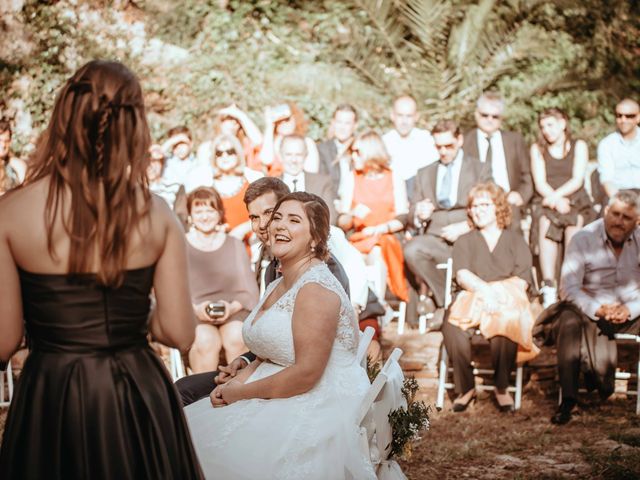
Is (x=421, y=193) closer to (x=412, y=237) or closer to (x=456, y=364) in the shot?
(x=412, y=237)

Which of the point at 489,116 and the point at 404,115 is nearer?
the point at 489,116

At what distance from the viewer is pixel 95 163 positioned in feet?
7.93

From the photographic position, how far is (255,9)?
15.5 meters

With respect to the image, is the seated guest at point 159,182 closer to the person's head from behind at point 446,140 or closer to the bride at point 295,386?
the person's head from behind at point 446,140

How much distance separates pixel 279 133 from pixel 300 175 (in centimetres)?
133

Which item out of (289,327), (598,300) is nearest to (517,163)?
(598,300)

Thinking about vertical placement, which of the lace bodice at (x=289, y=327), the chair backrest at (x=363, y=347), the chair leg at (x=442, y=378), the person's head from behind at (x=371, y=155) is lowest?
the chair leg at (x=442, y=378)

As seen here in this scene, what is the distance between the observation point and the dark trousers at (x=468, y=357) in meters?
7.23

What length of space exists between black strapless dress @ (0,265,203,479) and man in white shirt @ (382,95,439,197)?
7.09 metres

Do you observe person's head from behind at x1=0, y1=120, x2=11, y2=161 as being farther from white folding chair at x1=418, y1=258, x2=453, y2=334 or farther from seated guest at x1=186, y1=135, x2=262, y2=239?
white folding chair at x1=418, y1=258, x2=453, y2=334

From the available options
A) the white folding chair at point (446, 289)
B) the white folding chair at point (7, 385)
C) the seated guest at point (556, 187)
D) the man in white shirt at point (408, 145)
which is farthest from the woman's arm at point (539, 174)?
the white folding chair at point (7, 385)

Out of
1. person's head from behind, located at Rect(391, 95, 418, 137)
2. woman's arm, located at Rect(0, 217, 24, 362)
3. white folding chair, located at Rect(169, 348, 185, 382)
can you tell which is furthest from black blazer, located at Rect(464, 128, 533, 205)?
woman's arm, located at Rect(0, 217, 24, 362)

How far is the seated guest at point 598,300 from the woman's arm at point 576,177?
64.9 inches

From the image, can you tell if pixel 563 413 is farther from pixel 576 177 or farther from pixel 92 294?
pixel 92 294
